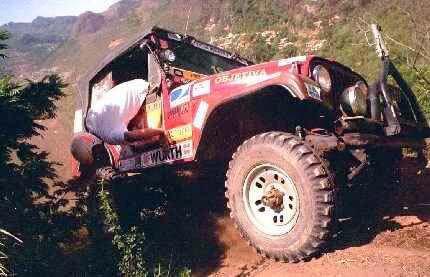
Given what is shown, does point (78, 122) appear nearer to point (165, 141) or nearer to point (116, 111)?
point (116, 111)

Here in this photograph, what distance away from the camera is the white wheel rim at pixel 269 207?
13.3 ft

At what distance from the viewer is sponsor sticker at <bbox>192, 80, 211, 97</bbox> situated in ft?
15.5

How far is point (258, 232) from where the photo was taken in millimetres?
4219

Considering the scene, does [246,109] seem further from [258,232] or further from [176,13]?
[176,13]

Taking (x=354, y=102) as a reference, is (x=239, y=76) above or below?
above

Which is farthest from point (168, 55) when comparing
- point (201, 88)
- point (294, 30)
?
point (294, 30)

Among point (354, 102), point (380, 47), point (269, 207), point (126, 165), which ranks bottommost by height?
point (269, 207)

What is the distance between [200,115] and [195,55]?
1.48 meters

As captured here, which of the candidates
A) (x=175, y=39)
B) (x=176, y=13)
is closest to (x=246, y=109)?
(x=175, y=39)

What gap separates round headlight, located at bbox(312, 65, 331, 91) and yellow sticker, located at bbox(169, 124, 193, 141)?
4.40ft

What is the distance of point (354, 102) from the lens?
4.19 meters

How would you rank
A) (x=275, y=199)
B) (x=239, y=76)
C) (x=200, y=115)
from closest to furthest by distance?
(x=275, y=199) → (x=239, y=76) → (x=200, y=115)

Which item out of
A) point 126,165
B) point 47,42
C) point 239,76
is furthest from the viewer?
point 47,42

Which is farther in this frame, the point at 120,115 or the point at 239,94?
the point at 120,115
